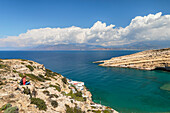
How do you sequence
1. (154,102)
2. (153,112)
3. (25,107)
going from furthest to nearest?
(154,102) < (153,112) < (25,107)

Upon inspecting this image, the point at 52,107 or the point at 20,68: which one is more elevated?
the point at 20,68

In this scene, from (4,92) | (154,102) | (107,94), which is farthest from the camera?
(107,94)

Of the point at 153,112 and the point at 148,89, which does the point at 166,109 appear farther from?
the point at 148,89

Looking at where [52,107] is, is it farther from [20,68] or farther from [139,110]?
[139,110]

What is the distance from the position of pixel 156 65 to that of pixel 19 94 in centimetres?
11632

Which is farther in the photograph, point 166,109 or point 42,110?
point 166,109

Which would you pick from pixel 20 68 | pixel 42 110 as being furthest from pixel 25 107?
pixel 20 68

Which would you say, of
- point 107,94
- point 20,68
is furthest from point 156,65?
point 20,68

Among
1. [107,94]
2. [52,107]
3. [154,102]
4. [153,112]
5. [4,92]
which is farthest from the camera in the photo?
[107,94]

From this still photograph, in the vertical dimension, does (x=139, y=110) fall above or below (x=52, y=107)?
below

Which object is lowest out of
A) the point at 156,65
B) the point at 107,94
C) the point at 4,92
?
the point at 107,94

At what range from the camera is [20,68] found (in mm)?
34594

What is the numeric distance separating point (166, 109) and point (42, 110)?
42.1m

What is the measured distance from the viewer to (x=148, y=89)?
49.5 m
